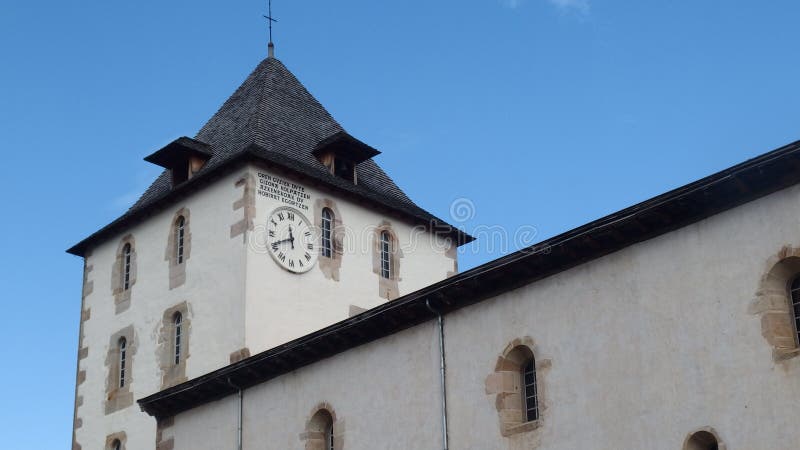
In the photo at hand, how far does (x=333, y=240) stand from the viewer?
34250 mm

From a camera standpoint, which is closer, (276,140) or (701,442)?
(701,442)

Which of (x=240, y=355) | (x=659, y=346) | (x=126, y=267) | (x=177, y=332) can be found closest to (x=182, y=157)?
(x=126, y=267)

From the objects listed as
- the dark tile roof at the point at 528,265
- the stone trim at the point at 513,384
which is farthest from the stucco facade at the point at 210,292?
the stone trim at the point at 513,384

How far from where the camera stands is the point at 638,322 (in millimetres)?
19812

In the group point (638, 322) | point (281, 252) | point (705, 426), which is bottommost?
point (705, 426)

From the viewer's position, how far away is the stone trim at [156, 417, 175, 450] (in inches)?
1194

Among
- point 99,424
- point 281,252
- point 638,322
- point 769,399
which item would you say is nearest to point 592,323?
point 638,322

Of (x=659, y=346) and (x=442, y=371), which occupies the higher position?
(x=442, y=371)

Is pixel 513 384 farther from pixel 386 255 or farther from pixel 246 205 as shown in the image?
pixel 386 255

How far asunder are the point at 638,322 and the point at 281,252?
14.8 m

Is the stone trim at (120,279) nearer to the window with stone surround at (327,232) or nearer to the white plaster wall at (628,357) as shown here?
the window with stone surround at (327,232)

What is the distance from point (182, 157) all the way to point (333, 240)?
5375 millimetres

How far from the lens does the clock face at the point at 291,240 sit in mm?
32819

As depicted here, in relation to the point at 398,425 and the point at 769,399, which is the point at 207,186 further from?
the point at 769,399
